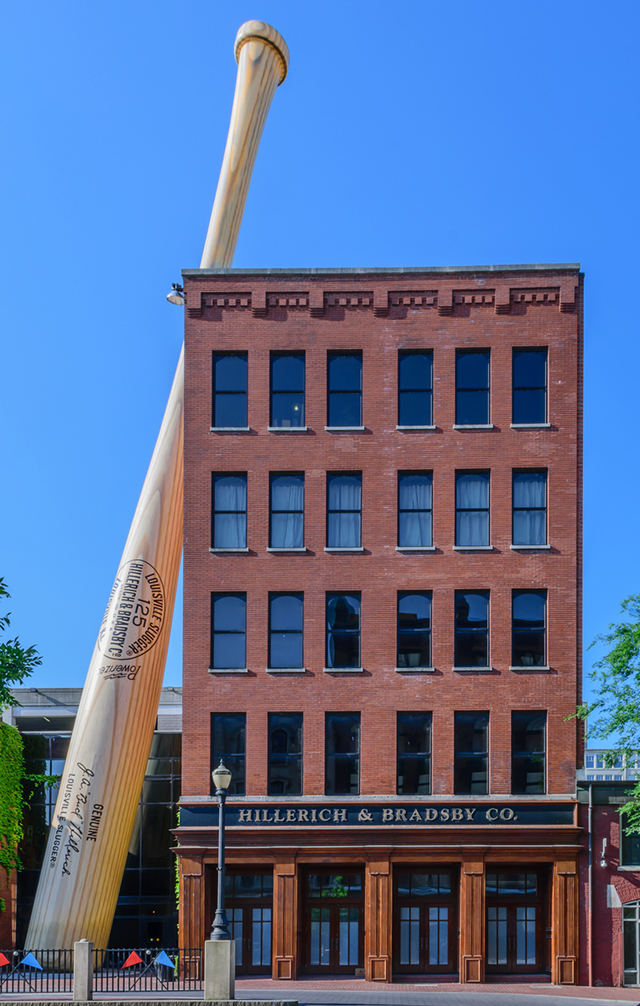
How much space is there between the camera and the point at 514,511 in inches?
1310

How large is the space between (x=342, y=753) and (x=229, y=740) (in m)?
3.41

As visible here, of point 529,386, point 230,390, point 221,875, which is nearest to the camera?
point 221,875

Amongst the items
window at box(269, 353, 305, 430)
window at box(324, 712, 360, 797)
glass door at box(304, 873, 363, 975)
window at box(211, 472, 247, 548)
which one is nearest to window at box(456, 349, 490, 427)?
window at box(269, 353, 305, 430)

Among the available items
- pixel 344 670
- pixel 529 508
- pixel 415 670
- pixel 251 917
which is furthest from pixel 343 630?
pixel 251 917

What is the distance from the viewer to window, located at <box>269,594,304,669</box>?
32.9 m

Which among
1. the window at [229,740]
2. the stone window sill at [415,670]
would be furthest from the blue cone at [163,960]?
the stone window sill at [415,670]

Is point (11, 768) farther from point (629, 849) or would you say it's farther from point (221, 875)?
point (629, 849)

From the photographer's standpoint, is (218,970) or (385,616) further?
(385,616)

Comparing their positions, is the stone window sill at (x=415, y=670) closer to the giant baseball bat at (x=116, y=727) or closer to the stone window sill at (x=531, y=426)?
the stone window sill at (x=531, y=426)

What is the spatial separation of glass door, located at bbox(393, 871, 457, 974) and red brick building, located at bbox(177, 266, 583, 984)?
0.21 feet

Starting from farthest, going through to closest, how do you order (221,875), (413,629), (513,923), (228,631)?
(228,631)
(413,629)
(513,923)
(221,875)

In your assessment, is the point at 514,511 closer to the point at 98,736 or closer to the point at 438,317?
the point at 438,317

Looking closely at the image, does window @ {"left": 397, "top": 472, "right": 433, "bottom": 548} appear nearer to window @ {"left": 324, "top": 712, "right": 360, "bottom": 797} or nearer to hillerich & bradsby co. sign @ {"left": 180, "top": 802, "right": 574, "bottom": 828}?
window @ {"left": 324, "top": 712, "right": 360, "bottom": 797}

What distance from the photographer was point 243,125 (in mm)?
41000
